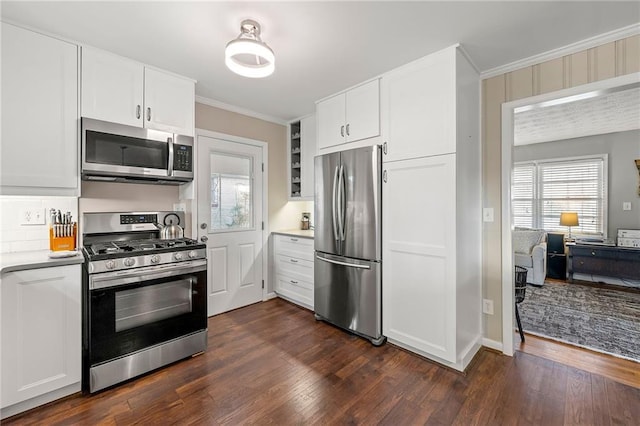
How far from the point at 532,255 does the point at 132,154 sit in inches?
219

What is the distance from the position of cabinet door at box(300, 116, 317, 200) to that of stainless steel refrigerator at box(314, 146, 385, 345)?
64 cm

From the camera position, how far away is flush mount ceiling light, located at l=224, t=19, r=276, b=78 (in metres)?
1.67

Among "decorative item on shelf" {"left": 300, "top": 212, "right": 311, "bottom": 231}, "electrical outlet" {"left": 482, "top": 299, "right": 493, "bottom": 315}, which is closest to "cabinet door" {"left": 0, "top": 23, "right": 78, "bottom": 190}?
"decorative item on shelf" {"left": 300, "top": 212, "right": 311, "bottom": 231}

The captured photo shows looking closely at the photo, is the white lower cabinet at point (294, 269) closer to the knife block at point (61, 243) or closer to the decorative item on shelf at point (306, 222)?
the decorative item on shelf at point (306, 222)

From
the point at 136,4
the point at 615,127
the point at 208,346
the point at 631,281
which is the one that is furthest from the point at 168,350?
the point at 615,127

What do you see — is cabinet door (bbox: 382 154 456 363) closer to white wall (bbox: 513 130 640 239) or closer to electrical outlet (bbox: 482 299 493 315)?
electrical outlet (bbox: 482 299 493 315)

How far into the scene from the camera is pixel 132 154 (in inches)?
89.0

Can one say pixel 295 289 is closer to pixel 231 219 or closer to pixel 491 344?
pixel 231 219

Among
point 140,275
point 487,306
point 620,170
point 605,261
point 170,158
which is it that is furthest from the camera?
point 620,170

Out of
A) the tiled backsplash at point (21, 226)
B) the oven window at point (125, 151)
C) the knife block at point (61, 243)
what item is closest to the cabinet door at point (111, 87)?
the oven window at point (125, 151)

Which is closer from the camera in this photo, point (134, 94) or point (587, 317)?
point (134, 94)

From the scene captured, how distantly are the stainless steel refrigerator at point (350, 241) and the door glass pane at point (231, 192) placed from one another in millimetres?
1023

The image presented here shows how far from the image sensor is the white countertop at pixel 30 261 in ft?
5.42

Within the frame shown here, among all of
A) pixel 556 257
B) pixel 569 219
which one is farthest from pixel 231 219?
pixel 569 219
